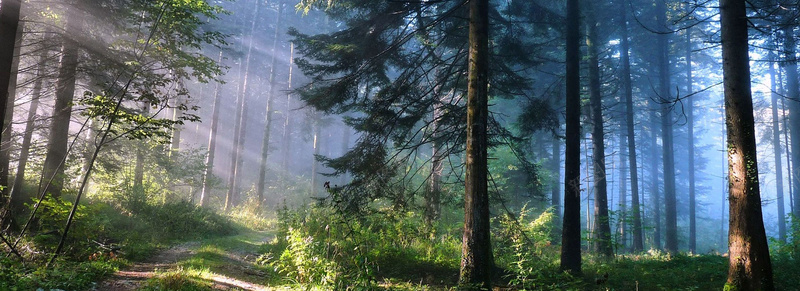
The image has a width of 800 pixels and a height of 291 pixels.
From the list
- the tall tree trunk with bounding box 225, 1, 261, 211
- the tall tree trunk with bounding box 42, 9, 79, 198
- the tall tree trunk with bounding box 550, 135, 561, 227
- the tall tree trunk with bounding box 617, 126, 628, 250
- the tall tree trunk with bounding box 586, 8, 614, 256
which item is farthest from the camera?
the tall tree trunk with bounding box 225, 1, 261, 211

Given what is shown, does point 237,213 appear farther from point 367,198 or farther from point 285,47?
point 285,47

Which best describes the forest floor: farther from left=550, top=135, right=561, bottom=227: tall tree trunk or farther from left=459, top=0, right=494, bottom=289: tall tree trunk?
left=550, top=135, right=561, bottom=227: tall tree trunk

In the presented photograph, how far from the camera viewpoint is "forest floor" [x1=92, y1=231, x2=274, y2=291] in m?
6.48

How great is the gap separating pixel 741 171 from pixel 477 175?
13.9 feet

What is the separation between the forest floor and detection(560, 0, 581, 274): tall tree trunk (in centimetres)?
702

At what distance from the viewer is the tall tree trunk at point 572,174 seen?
884 centimetres

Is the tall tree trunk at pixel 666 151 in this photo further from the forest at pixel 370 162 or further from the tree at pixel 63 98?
the tree at pixel 63 98

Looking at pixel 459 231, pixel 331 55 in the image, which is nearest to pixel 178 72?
pixel 331 55

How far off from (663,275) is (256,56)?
3661cm

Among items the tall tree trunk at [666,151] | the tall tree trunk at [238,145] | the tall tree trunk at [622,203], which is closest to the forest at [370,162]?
the tall tree trunk at [622,203]

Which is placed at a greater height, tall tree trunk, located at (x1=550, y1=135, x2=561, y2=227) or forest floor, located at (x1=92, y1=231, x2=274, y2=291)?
tall tree trunk, located at (x1=550, y1=135, x2=561, y2=227)

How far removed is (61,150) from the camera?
10.7 metres

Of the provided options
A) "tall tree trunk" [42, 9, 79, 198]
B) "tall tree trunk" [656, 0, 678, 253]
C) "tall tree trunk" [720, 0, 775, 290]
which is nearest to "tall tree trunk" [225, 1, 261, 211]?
"tall tree trunk" [42, 9, 79, 198]

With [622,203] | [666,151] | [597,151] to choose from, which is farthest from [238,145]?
[666,151]
